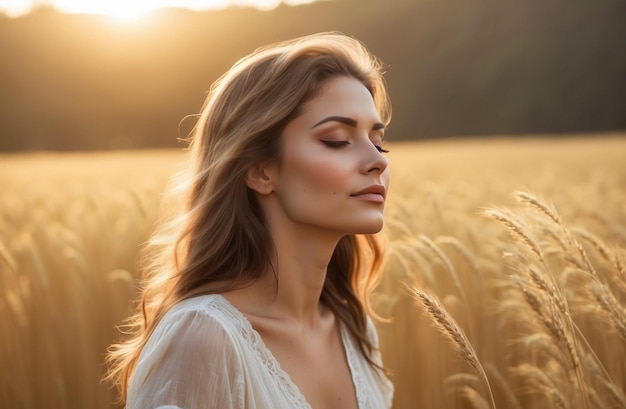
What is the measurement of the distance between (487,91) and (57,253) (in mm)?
51997

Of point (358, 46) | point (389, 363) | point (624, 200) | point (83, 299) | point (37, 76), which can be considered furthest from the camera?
point (37, 76)

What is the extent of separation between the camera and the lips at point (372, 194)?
1773 mm

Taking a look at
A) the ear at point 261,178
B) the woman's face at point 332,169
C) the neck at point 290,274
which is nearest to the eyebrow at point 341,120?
the woman's face at point 332,169

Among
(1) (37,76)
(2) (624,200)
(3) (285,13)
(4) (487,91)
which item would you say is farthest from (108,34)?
(2) (624,200)

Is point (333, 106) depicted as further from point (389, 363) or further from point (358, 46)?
point (389, 363)

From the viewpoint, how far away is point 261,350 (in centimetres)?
173

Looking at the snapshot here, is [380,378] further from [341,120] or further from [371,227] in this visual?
[341,120]

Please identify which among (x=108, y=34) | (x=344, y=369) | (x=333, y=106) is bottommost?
(x=344, y=369)

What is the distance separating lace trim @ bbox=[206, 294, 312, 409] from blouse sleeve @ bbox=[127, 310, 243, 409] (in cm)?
11

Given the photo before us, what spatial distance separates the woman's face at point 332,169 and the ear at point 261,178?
2 cm

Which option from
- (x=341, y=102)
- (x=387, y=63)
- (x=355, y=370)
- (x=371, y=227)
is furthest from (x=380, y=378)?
Answer: (x=387, y=63)

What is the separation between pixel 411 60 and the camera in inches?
2296

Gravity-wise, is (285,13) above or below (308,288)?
above

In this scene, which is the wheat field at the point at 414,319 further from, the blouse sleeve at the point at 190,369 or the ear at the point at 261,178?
the blouse sleeve at the point at 190,369
